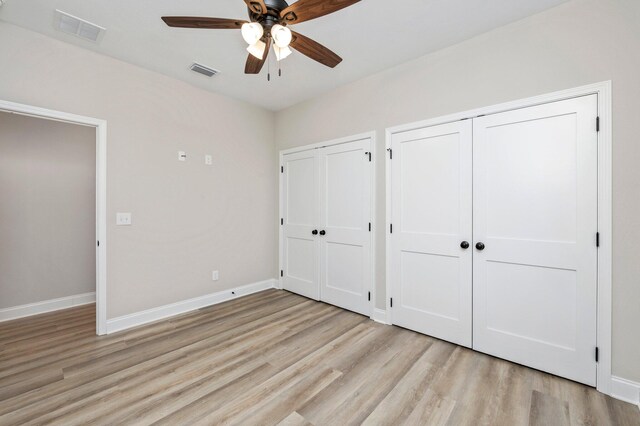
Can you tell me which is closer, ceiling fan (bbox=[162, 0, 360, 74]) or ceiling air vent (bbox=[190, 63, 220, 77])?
ceiling fan (bbox=[162, 0, 360, 74])

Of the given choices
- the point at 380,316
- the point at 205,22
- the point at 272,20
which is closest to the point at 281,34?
the point at 272,20

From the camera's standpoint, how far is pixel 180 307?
11.3 feet

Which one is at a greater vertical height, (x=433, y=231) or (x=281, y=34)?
(x=281, y=34)

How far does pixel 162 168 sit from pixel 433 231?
3.14 metres

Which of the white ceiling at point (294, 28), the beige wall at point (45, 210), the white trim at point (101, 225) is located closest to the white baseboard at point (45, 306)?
the beige wall at point (45, 210)

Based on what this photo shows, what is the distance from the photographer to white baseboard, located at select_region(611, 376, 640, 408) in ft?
6.08

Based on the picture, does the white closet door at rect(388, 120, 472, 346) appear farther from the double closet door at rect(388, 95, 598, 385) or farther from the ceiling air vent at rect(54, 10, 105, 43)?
the ceiling air vent at rect(54, 10, 105, 43)

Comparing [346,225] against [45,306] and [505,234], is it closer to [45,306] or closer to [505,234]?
[505,234]

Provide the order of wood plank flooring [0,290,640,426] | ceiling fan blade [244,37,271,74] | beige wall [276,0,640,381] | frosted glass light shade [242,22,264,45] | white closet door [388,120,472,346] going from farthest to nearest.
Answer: white closet door [388,120,472,346], ceiling fan blade [244,37,271,74], beige wall [276,0,640,381], wood plank flooring [0,290,640,426], frosted glass light shade [242,22,264,45]

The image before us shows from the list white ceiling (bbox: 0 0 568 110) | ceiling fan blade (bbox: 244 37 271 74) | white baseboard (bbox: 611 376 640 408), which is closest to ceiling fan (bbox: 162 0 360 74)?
ceiling fan blade (bbox: 244 37 271 74)

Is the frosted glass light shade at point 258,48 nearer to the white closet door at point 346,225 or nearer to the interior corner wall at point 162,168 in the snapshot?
the white closet door at point 346,225

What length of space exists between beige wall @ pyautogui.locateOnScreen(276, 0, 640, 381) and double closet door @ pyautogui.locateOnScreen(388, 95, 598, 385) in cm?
14

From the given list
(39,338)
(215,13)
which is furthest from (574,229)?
(39,338)

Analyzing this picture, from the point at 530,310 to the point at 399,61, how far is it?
2.64 m
